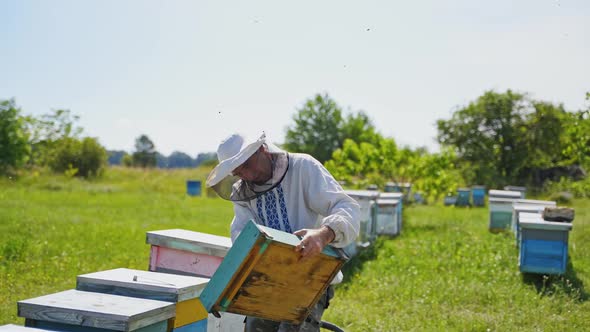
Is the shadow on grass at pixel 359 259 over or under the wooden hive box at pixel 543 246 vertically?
under

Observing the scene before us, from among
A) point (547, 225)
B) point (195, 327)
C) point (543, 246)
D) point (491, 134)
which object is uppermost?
point (491, 134)

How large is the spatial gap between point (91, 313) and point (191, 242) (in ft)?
3.89

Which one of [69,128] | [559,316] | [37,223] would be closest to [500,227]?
[559,316]

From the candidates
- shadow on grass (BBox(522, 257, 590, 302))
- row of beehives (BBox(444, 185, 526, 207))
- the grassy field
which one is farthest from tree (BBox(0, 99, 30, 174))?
shadow on grass (BBox(522, 257, 590, 302))

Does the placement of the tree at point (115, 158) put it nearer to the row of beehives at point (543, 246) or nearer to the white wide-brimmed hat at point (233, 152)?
the row of beehives at point (543, 246)

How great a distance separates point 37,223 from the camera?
29.6 feet

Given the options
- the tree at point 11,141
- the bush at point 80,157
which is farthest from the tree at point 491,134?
the tree at point 11,141

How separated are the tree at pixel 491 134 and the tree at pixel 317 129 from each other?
59.0 feet

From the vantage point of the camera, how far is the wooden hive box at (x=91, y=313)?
205 cm

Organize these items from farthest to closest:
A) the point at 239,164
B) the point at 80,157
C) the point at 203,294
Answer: the point at 80,157, the point at 239,164, the point at 203,294

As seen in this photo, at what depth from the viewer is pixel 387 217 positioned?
31.9 feet

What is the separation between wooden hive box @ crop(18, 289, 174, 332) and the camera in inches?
80.7

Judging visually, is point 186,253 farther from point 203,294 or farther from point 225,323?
point 203,294

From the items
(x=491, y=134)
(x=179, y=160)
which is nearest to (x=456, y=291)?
(x=491, y=134)
